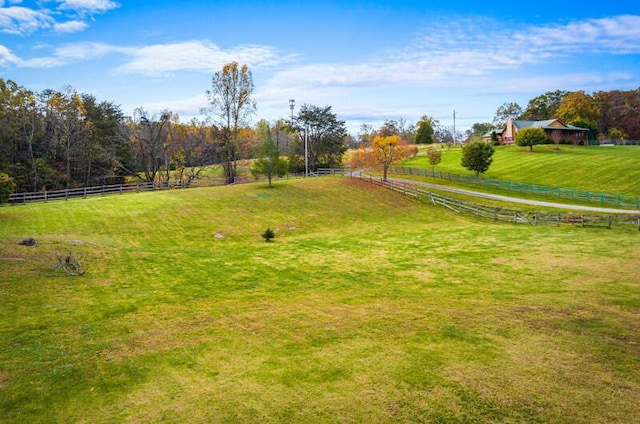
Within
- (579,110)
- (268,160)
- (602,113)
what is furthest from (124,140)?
(602,113)

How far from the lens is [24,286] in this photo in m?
15.4

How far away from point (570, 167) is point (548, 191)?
17057 mm

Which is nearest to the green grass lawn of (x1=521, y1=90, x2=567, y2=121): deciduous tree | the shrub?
the shrub

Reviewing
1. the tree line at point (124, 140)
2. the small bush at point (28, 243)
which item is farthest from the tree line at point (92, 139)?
the small bush at point (28, 243)

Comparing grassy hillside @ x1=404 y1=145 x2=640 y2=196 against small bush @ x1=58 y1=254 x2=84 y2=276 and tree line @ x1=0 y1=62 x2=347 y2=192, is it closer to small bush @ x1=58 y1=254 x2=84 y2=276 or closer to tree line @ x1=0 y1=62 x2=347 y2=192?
tree line @ x1=0 y1=62 x2=347 y2=192

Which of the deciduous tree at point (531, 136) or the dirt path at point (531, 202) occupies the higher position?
the deciduous tree at point (531, 136)

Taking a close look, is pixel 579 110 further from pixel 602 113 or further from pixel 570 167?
pixel 570 167

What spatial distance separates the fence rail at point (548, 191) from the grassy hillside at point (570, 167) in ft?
17.0

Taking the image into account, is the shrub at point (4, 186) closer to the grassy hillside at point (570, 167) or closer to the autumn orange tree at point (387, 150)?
the autumn orange tree at point (387, 150)

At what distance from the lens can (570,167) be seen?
63.2 m

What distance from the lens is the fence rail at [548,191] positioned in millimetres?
43844

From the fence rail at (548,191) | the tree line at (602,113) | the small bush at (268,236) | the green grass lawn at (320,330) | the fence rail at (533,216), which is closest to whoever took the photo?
the green grass lawn at (320,330)

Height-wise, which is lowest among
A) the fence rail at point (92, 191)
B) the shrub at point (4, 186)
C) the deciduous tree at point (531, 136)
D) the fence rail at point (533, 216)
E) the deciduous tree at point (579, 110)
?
the fence rail at point (533, 216)

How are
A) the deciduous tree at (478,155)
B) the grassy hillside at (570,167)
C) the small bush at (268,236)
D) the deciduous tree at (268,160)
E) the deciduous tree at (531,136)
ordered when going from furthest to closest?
1. the deciduous tree at (531,136)
2. the deciduous tree at (478,155)
3. the grassy hillside at (570,167)
4. the deciduous tree at (268,160)
5. the small bush at (268,236)
